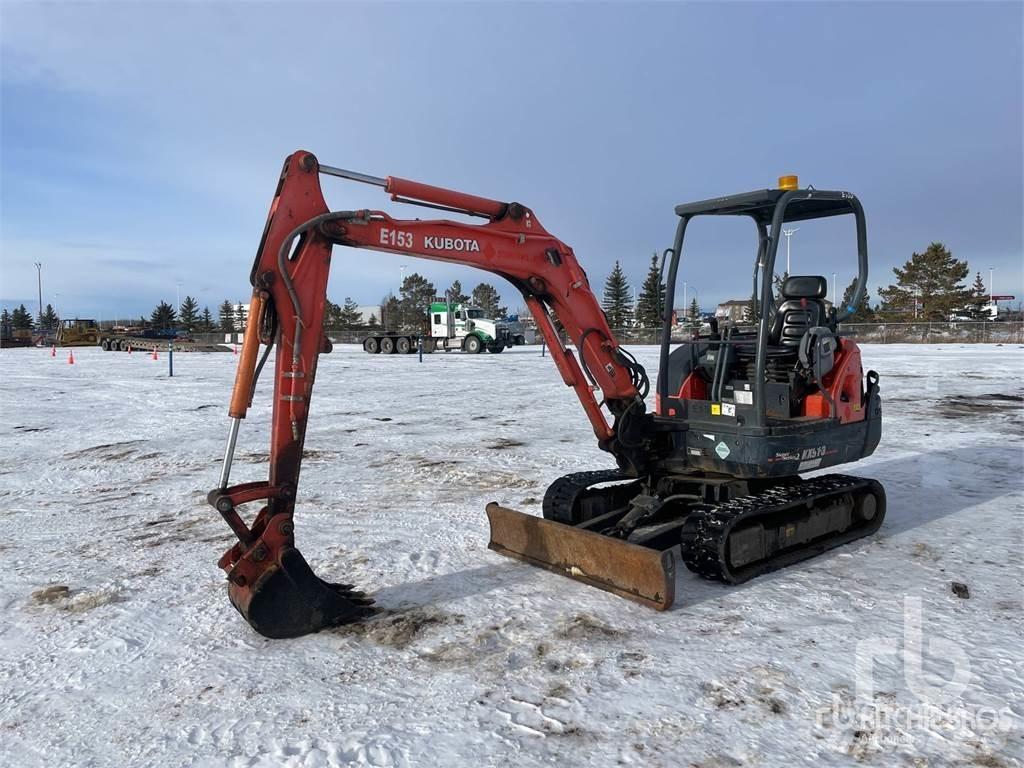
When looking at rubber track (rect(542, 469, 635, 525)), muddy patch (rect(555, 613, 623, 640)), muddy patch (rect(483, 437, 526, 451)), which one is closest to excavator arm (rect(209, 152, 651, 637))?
muddy patch (rect(555, 613, 623, 640))

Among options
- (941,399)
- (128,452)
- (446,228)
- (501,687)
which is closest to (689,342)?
(446,228)

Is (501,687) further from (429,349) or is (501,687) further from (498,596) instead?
(429,349)

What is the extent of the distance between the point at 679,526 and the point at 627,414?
3.08 feet

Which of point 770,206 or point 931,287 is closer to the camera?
point 770,206

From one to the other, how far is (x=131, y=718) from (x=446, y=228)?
3295mm

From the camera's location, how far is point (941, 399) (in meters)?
15.2

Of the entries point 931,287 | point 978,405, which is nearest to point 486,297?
point 931,287

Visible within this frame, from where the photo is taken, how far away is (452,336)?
42094 millimetres

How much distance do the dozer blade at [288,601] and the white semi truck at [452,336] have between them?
3625 cm

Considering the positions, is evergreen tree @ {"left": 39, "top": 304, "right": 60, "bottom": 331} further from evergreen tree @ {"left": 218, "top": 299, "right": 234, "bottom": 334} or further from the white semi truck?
the white semi truck

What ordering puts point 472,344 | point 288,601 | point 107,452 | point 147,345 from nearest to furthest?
point 288,601 → point 107,452 → point 472,344 → point 147,345

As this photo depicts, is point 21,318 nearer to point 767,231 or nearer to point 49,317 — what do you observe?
point 49,317

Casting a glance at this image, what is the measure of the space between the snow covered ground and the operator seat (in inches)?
68.7

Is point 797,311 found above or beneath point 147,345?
above
